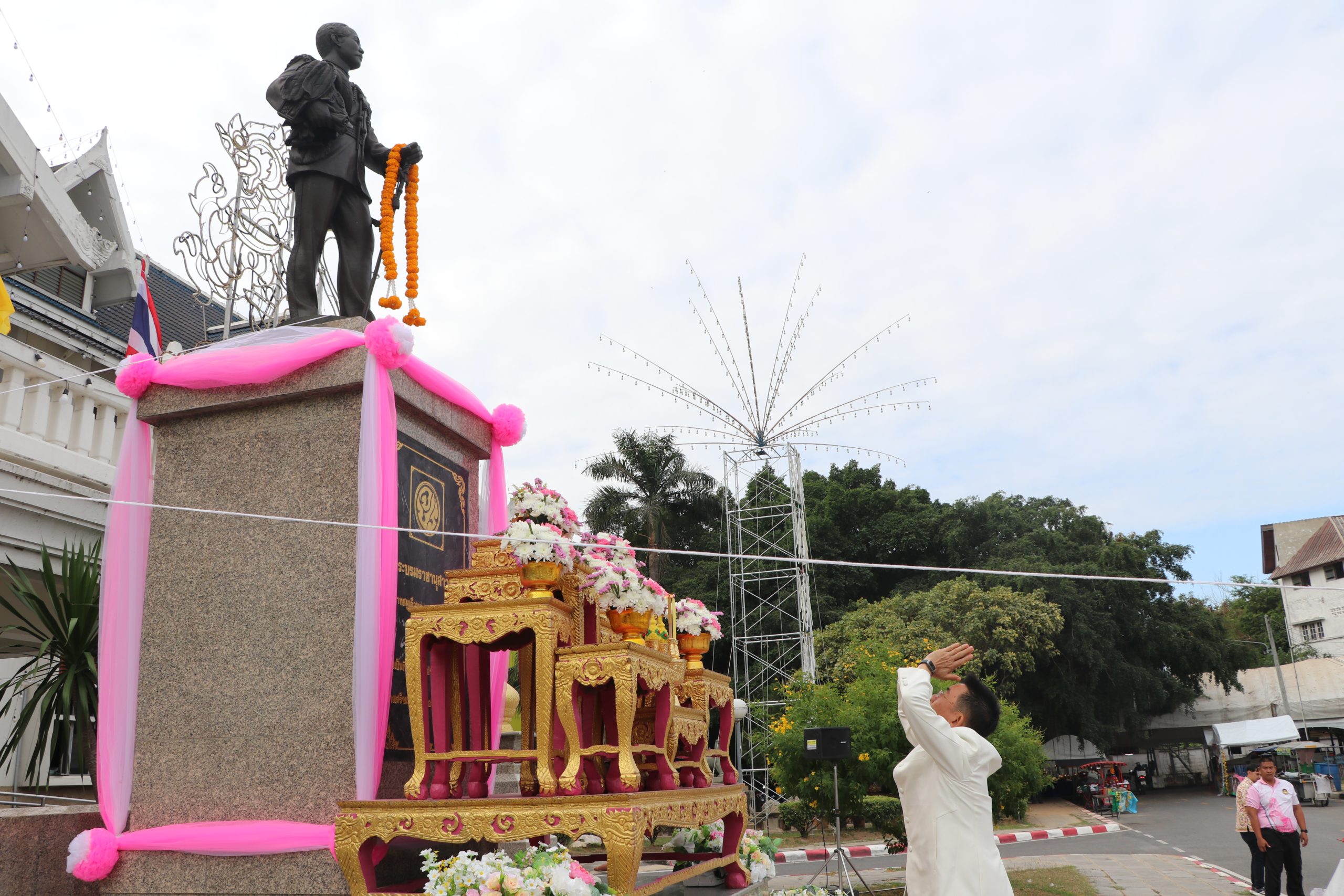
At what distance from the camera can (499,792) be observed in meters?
6.79

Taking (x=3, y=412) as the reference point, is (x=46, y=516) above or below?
below

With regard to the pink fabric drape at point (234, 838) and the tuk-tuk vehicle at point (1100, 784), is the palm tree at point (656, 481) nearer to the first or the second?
the tuk-tuk vehicle at point (1100, 784)

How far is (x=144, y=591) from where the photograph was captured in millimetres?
5273

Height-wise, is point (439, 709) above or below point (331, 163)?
below

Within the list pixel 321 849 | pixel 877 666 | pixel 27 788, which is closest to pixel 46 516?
pixel 27 788

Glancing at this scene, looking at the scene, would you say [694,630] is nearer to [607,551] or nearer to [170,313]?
[607,551]

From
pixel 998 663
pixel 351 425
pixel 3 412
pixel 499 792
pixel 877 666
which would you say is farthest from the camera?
pixel 998 663

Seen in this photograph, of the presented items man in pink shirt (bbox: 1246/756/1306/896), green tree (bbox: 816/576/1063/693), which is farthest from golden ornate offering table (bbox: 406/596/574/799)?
green tree (bbox: 816/576/1063/693)

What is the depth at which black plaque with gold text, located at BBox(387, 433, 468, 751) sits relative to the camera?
5.16 metres

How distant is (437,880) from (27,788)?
19.7 ft

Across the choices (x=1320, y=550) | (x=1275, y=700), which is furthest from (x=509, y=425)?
(x=1320, y=550)

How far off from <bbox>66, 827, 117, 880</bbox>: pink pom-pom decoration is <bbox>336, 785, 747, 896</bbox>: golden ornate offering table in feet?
4.13

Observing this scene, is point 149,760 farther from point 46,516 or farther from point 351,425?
point 46,516

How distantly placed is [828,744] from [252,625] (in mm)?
6046
